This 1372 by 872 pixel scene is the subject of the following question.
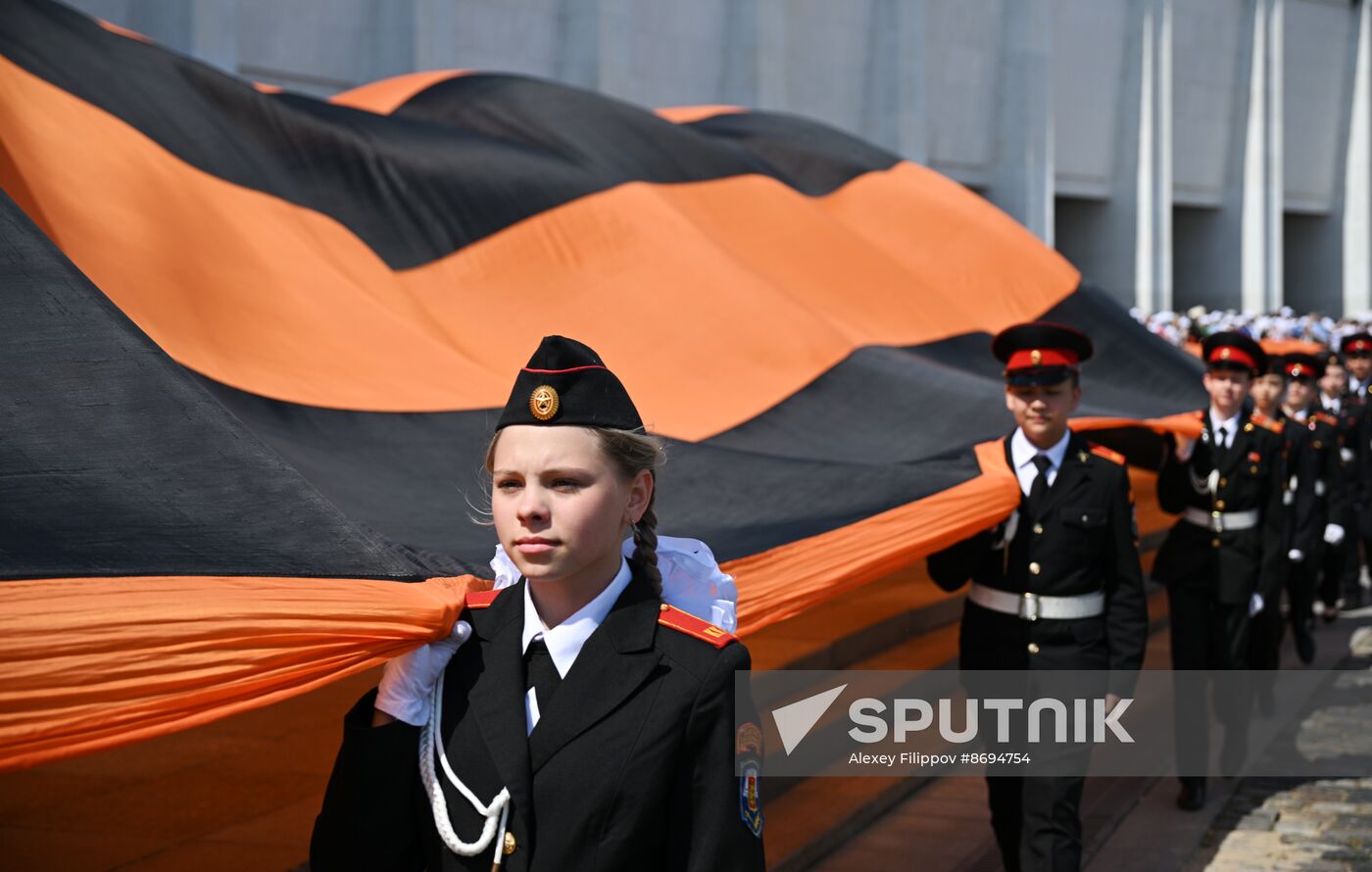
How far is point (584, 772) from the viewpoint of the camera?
186cm

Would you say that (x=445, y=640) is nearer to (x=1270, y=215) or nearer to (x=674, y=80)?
(x=674, y=80)

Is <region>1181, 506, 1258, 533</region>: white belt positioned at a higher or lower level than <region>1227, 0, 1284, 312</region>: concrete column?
higher

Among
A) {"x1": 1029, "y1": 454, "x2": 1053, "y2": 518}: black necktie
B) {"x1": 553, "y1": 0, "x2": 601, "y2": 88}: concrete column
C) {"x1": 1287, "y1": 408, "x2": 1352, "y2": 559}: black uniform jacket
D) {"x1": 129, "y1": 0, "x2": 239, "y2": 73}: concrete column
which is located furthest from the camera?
{"x1": 553, "y1": 0, "x2": 601, "y2": 88}: concrete column

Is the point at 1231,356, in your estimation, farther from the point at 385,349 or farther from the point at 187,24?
the point at 187,24

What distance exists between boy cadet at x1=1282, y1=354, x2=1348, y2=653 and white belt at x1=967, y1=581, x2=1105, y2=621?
281 centimetres

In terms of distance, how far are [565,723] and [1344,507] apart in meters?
8.17

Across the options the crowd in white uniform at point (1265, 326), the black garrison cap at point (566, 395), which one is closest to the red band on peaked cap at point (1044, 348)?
the black garrison cap at point (566, 395)

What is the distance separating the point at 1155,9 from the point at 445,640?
33224 millimetres

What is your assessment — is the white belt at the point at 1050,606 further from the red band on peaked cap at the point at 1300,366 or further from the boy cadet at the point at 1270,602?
the red band on peaked cap at the point at 1300,366

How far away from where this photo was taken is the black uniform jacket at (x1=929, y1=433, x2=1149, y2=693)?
14.4 ft

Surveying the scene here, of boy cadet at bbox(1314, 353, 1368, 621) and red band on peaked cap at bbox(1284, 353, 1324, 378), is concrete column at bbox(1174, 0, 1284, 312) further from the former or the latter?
red band on peaked cap at bbox(1284, 353, 1324, 378)

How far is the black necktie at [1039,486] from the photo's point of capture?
4.48 meters

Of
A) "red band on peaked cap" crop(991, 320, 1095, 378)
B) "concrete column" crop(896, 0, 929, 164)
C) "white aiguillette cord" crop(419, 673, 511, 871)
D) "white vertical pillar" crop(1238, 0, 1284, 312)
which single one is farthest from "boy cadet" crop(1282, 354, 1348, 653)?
"white vertical pillar" crop(1238, 0, 1284, 312)

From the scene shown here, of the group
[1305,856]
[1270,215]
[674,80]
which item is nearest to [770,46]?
[674,80]
